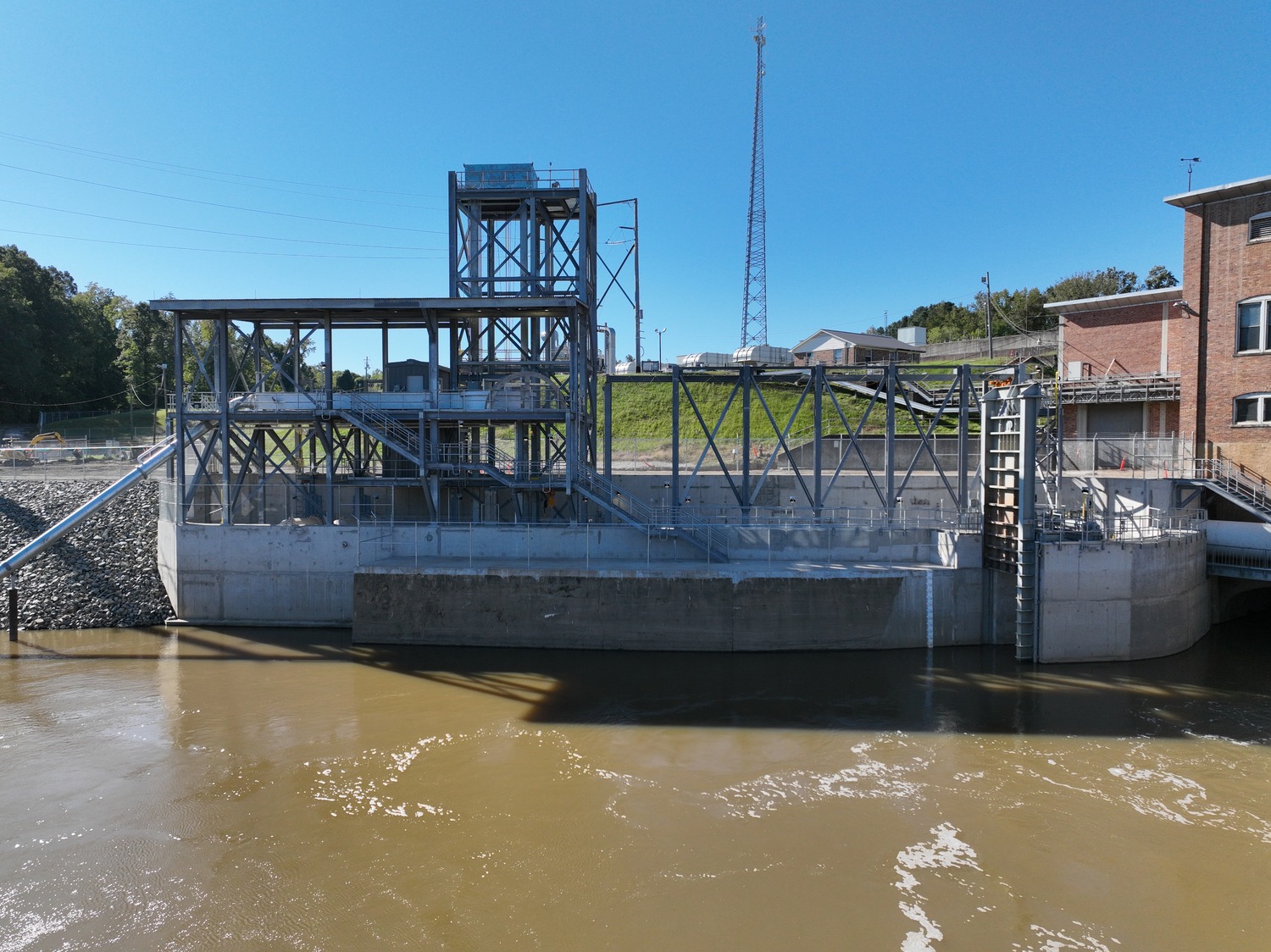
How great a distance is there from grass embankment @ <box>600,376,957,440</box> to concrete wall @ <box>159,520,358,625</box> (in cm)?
2586

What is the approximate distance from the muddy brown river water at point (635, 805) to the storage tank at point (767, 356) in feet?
38.9

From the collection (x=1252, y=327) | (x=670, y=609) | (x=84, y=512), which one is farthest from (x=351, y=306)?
(x=1252, y=327)

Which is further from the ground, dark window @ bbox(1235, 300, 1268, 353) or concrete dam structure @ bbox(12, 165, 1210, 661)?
dark window @ bbox(1235, 300, 1268, 353)

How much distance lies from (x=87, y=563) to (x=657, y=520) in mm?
19647

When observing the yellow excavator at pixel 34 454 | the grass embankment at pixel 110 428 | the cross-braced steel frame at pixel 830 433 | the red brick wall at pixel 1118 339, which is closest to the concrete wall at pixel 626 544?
the cross-braced steel frame at pixel 830 433

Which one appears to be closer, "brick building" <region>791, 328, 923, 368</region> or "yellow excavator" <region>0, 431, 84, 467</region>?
"yellow excavator" <region>0, 431, 84, 467</region>

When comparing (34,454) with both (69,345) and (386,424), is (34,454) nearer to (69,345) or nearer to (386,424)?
(69,345)

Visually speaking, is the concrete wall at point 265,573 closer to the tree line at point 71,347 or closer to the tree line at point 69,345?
the tree line at point 71,347

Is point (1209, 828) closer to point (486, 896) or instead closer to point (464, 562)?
point (486, 896)

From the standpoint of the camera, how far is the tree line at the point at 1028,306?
6519 centimetres

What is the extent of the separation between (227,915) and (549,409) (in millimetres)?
16979

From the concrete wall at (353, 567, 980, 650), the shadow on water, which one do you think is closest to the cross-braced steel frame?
the concrete wall at (353, 567, 980, 650)

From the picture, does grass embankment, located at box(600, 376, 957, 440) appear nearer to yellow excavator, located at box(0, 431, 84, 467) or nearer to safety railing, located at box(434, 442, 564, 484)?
safety railing, located at box(434, 442, 564, 484)

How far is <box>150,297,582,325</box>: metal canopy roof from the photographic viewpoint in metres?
24.8
